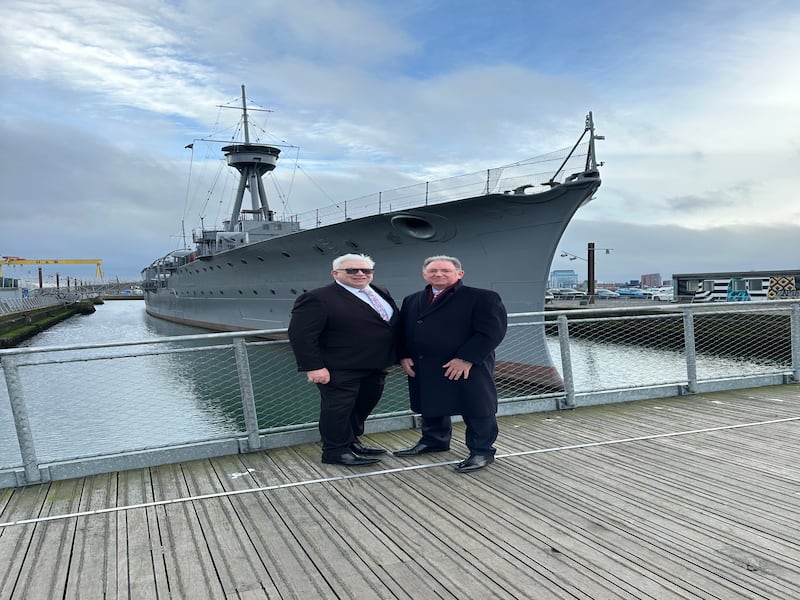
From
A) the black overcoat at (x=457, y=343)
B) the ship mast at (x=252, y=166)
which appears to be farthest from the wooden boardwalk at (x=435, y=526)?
the ship mast at (x=252, y=166)

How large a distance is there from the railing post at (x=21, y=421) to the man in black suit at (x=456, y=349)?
2.48 metres

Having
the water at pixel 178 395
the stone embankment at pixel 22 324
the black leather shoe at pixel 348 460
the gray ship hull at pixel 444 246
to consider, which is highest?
the gray ship hull at pixel 444 246

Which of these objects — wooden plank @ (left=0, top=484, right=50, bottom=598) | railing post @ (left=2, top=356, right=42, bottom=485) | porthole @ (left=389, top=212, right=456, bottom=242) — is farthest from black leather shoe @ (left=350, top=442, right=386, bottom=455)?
porthole @ (left=389, top=212, right=456, bottom=242)

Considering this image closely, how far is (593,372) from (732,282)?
62.5 feet

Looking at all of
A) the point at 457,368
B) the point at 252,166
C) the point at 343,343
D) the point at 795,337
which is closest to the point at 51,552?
the point at 343,343

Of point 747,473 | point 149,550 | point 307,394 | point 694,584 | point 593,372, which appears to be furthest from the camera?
point 593,372

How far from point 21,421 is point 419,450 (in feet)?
8.59

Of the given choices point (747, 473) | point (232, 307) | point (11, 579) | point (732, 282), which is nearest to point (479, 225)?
point (747, 473)

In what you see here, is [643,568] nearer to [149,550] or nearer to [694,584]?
[694,584]

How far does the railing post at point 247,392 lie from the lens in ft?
12.8

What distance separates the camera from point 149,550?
2549 mm

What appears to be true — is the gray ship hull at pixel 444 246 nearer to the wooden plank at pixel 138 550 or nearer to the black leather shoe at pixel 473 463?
the black leather shoe at pixel 473 463

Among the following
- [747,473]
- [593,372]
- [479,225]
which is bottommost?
[593,372]

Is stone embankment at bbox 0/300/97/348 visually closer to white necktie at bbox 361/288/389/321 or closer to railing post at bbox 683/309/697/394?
white necktie at bbox 361/288/389/321
